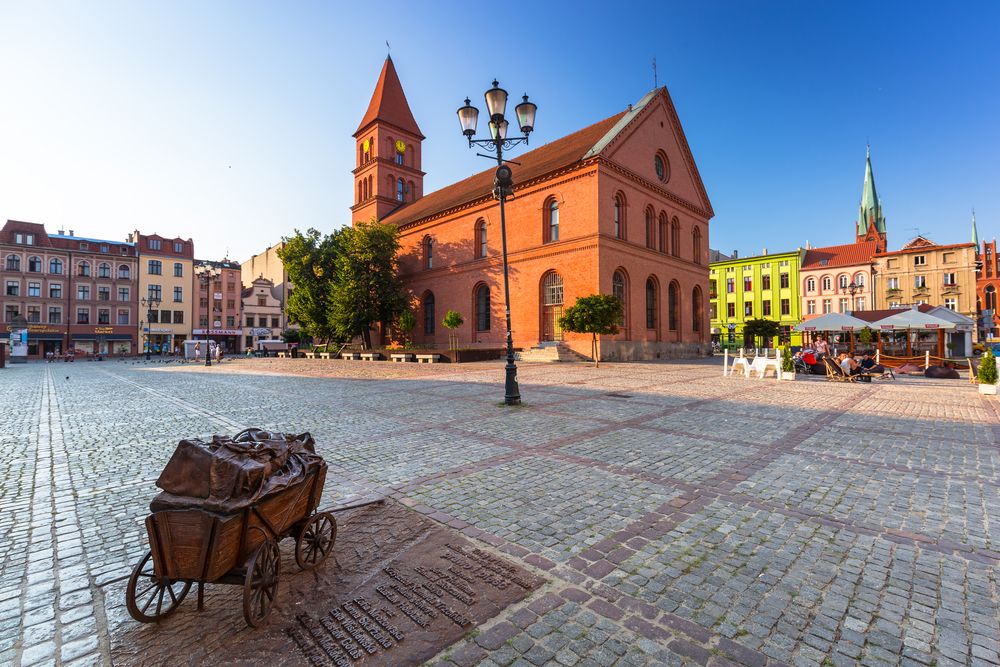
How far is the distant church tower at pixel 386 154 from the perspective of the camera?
42.9 metres

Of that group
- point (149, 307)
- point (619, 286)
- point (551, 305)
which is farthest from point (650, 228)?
point (149, 307)

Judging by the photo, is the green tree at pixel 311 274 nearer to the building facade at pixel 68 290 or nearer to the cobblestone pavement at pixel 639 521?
the cobblestone pavement at pixel 639 521

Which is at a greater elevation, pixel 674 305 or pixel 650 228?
pixel 650 228

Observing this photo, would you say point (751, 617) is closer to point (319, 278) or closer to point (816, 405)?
point (816, 405)

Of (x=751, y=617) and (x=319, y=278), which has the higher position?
(x=319, y=278)

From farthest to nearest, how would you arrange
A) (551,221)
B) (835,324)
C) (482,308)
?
(482,308), (551,221), (835,324)

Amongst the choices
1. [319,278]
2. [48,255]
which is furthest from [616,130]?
[48,255]

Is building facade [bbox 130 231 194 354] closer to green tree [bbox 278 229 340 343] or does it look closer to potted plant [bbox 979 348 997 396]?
green tree [bbox 278 229 340 343]

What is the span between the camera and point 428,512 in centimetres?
390

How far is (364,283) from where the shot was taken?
32438mm

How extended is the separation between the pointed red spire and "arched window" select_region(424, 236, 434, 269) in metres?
15.1

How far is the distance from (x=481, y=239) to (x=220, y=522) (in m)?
31.4

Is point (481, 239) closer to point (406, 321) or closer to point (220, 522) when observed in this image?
point (406, 321)

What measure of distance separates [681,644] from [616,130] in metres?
29.4
